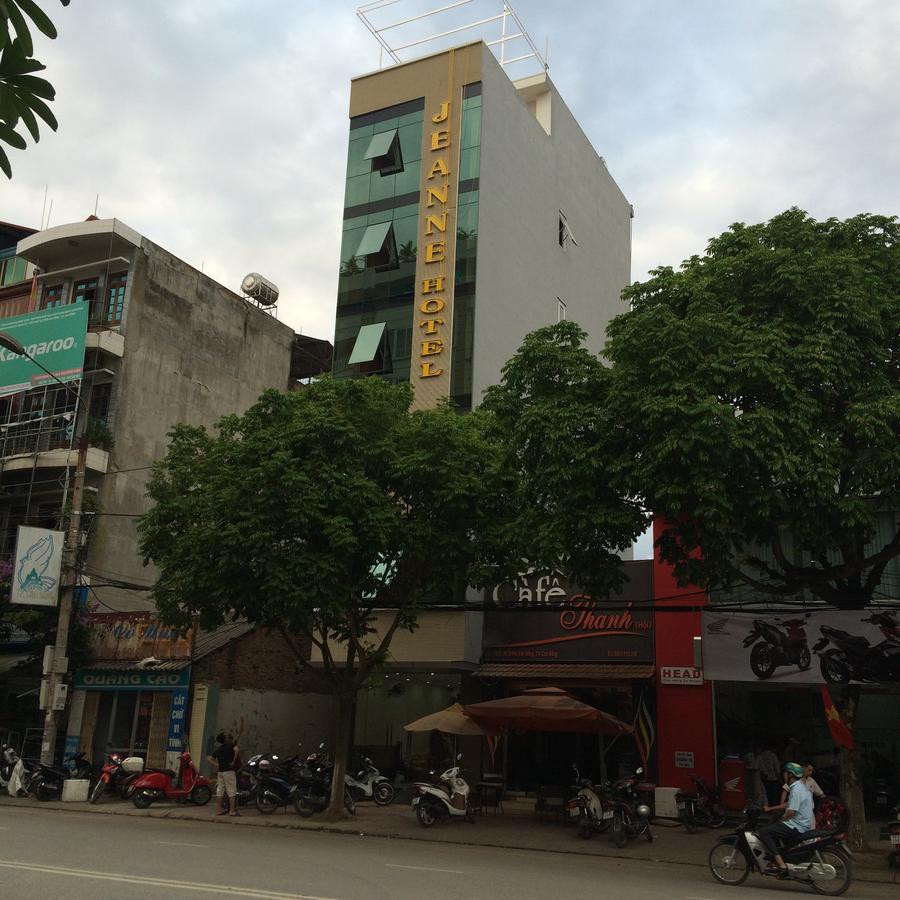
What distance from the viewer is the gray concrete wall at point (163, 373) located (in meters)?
28.7

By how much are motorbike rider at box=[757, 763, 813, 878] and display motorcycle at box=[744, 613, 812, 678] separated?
718cm

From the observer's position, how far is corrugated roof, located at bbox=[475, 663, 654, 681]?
21.0 metres

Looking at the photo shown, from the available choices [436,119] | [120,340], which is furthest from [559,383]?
[120,340]

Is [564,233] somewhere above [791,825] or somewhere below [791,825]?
above

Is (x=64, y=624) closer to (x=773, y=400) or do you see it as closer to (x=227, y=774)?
(x=227, y=774)

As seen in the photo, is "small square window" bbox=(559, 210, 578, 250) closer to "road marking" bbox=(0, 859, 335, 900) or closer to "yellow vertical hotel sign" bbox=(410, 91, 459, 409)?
"yellow vertical hotel sign" bbox=(410, 91, 459, 409)

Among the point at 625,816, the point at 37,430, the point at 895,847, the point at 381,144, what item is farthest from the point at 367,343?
the point at 895,847

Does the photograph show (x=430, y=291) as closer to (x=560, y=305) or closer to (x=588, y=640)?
(x=560, y=305)

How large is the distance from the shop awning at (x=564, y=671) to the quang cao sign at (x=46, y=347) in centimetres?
1473

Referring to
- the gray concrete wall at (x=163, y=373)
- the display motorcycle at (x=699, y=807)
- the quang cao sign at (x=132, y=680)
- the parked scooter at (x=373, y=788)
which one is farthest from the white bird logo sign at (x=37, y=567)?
the display motorcycle at (x=699, y=807)

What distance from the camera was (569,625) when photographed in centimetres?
2244

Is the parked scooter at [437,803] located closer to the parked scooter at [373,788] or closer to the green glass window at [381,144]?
the parked scooter at [373,788]

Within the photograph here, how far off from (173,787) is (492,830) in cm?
708

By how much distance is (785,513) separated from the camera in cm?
1345
